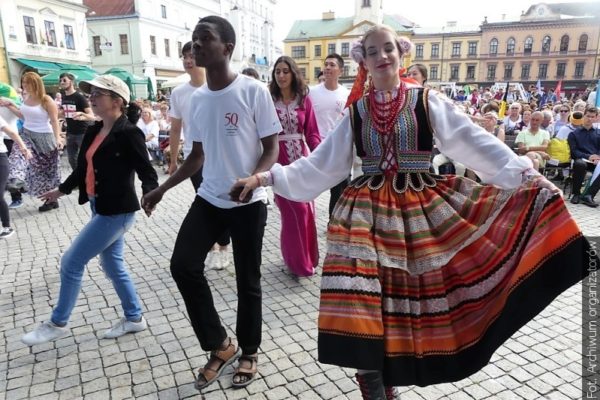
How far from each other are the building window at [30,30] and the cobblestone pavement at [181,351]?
29139mm

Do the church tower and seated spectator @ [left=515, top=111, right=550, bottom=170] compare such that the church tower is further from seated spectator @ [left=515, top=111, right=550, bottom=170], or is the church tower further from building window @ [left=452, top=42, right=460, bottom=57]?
seated spectator @ [left=515, top=111, right=550, bottom=170]

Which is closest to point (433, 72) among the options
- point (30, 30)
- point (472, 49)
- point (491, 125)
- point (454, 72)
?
point (454, 72)

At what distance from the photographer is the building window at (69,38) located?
3181 cm

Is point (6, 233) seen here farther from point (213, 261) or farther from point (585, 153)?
point (585, 153)

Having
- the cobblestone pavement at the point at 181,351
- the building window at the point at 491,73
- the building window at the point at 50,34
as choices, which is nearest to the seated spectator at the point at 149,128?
the cobblestone pavement at the point at 181,351

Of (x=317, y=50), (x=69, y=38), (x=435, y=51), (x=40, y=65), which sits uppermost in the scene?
(x=317, y=50)

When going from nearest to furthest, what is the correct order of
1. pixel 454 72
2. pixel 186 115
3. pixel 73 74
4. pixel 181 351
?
pixel 181 351
pixel 186 115
pixel 73 74
pixel 454 72

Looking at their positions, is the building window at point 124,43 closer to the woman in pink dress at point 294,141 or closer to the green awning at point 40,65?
the green awning at point 40,65

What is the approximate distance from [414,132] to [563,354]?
2.19m

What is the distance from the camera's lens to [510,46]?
2680 inches

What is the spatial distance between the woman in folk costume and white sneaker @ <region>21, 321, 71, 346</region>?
2.18 meters

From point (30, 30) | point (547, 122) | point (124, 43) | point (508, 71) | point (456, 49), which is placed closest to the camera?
point (547, 122)

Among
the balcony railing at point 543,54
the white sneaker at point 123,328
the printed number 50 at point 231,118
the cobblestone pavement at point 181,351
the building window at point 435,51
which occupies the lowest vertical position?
the cobblestone pavement at point 181,351

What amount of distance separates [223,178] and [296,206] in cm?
178
